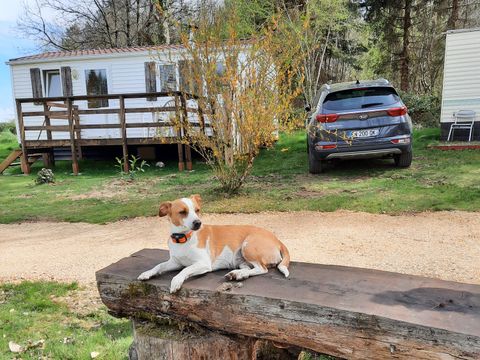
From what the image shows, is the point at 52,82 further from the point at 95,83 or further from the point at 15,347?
the point at 15,347

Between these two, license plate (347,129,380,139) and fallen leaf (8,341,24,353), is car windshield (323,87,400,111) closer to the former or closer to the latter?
license plate (347,129,380,139)

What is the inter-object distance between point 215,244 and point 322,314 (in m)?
0.85

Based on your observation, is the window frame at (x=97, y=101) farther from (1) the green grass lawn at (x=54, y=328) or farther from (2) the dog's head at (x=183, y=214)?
(2) the dog's head at (x=183, y=214)

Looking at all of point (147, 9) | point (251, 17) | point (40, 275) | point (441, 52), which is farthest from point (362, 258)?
point (147, 9)

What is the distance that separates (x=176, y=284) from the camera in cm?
229

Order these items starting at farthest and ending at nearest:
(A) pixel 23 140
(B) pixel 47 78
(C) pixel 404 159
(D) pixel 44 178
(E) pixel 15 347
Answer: (B) pixel 47 78 → (A) pixel 23 140 → (D) pixel 44 178 → (C) pixel 404 159 → (E) pixel 15 347

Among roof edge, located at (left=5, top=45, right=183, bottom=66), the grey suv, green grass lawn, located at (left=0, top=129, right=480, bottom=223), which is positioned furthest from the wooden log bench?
roof edge, located at (left=5, top=45, right=183, bottom=66)

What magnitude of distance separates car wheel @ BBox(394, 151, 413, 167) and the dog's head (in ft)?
26.3

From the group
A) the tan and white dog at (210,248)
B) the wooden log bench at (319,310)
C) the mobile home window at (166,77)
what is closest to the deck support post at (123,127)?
the mobile home window at (166,77)

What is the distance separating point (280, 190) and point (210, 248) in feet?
20.5

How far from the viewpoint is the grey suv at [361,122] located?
8.52 metres

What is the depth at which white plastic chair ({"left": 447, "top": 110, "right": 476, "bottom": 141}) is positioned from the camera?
505 inches

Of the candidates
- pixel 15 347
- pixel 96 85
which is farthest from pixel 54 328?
pixel 96 85

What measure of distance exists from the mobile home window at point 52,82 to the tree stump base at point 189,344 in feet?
53.6
